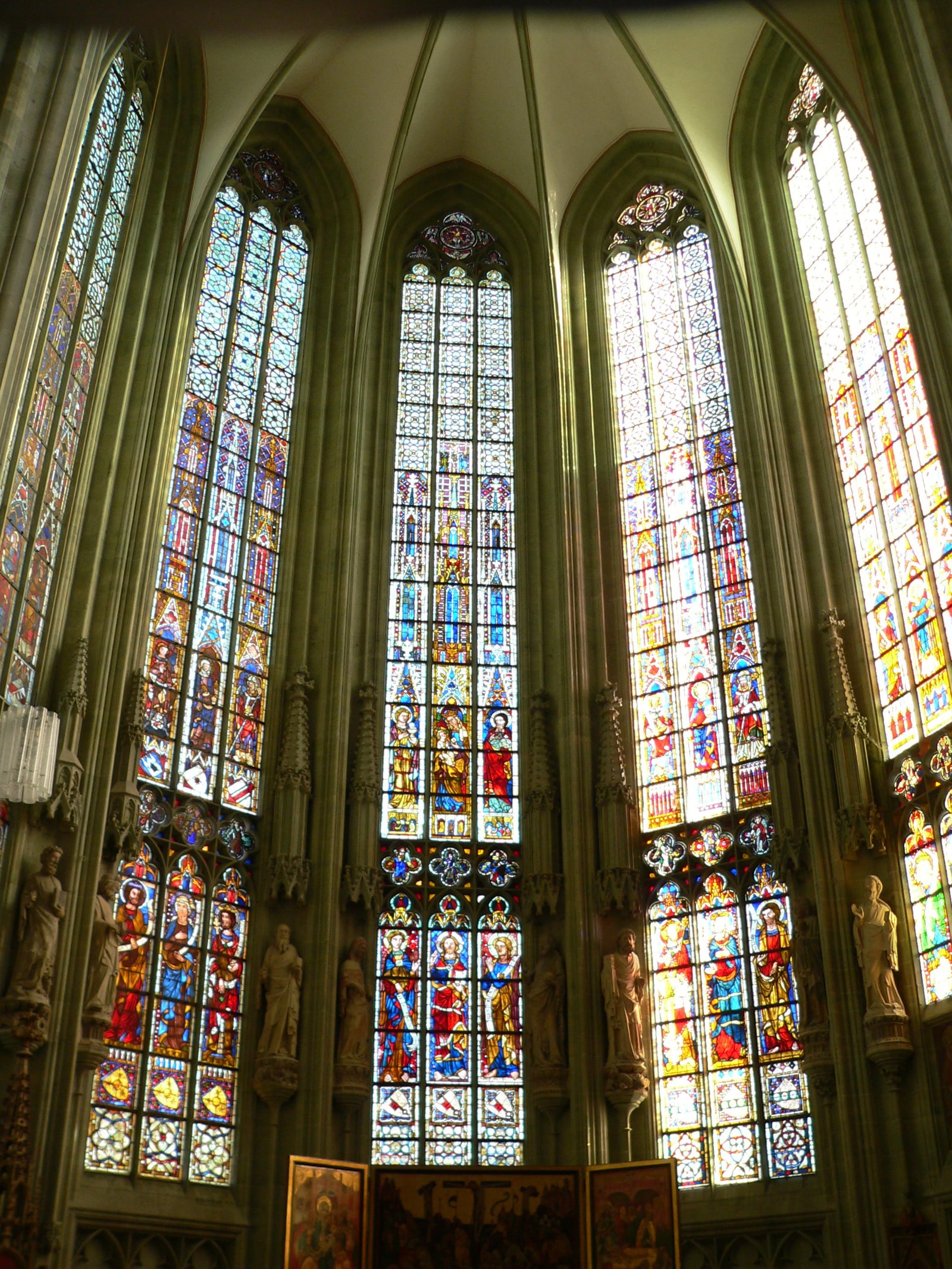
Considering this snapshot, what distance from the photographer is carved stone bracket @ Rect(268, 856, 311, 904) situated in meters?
17.5

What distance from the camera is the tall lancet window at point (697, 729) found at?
16781mm

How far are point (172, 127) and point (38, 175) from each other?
723 cm

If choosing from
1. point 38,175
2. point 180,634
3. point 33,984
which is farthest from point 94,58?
point 33,984

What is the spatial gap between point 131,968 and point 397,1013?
3.54 metres

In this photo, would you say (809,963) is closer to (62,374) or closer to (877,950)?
(877,950)

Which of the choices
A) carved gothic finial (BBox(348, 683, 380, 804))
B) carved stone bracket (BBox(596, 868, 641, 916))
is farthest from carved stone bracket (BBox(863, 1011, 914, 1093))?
carved gothic finial (BBox(348, 683, 380, 804))

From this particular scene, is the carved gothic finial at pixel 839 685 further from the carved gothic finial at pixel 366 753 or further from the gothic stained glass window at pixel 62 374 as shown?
the gothic stained glass window at pixel 62 374

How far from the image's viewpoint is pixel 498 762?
19703 millimetres

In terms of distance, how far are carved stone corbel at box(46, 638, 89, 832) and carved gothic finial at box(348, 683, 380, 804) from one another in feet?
13.2

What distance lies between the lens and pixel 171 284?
1972 centimetres

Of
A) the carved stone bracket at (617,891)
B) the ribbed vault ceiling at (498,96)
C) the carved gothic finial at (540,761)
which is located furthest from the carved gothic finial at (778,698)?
the ribbed vault ceiling at (498,96)

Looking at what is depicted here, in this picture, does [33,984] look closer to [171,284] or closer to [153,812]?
[153,812]

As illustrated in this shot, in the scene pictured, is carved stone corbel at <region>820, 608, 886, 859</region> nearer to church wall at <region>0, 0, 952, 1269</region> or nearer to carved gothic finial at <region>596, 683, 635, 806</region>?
church wall at <region>0, 0, 952, 1269</region>

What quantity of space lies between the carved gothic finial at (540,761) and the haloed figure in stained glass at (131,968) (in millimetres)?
5401
